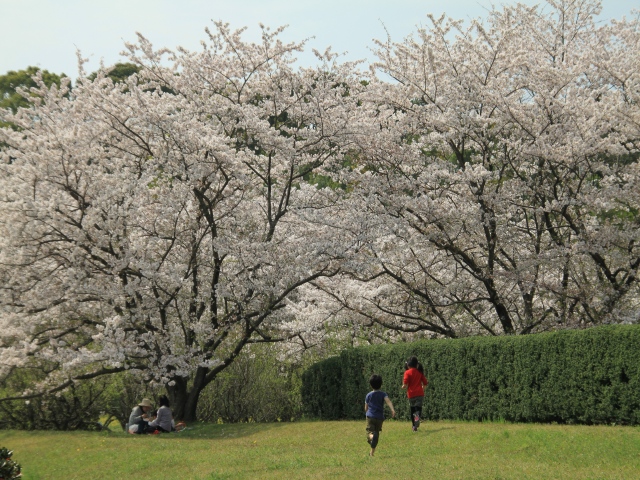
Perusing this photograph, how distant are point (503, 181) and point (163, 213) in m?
7.91

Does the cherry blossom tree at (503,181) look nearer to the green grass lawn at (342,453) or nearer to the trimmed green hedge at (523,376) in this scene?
the trimmed green hedge at (523,376)

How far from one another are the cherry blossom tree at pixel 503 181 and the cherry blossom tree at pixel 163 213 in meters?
1.24

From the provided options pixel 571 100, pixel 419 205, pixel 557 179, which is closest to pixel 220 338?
pixel 419 205

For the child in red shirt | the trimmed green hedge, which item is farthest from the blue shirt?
the trimmed green hedge

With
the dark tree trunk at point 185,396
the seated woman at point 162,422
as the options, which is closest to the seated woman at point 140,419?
the seated woman at point 162,422

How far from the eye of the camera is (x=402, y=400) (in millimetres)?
15391

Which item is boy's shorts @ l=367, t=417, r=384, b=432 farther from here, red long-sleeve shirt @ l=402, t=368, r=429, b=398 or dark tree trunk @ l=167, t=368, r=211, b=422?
dark tree trunk @ l=167, t=368, r=211, b=422

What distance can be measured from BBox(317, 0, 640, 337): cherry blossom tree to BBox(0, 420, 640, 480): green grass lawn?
3.98 m

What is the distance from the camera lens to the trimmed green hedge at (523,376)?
10828 mm

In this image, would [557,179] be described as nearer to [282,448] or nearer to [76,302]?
[282,448]

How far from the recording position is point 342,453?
11.3m

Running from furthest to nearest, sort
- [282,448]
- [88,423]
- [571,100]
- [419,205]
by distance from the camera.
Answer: [88,423] < [419,205] < [571,100] < [282,448]

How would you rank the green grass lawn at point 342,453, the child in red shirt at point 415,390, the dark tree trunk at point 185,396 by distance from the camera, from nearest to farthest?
the green grass lawn at point 342,453 < the child in red shirt at point 415,390 < the dark tree trunk at point 185,396

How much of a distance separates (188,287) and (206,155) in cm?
335
